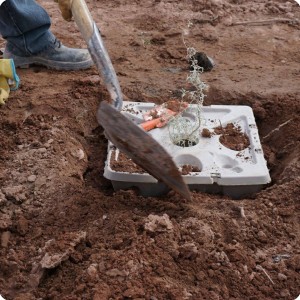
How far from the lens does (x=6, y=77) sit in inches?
136

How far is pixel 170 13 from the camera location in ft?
15.3

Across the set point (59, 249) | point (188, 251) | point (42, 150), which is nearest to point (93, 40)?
point (42, 150)

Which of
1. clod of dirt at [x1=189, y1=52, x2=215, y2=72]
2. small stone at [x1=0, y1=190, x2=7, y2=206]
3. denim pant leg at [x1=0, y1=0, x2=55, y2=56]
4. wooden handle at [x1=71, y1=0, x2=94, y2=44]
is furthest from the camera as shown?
clod of dirt at [x1=189, y1=52, x2=215, y2=72]

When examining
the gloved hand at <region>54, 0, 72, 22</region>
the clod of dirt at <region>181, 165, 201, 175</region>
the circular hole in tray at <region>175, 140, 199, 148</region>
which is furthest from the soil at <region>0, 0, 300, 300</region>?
the gloved hand at <region>54, 0, 72, 22</region>

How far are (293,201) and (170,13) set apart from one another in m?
2.48

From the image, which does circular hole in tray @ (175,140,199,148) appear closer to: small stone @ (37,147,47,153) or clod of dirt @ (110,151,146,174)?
clod of dirt @ (110,151,146,174)

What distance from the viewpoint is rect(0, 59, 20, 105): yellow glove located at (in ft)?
11.2

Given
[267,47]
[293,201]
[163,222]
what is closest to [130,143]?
[163,222]

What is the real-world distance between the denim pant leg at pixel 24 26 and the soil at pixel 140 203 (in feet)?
0.64

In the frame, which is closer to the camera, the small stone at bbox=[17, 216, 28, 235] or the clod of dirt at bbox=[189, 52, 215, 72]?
the small stone at bbox=[17, 216, 28, 235]

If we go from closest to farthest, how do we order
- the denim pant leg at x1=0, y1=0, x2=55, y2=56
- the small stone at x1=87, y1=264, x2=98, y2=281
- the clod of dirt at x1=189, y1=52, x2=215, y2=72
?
the small stone at x1=87, y1=264, x2=98, y2=281, the denim pant leg at x1=0, y1=0, x2=55, y2=56, the clod of dirt at x1=189, y1=52, x2=215, y2=72

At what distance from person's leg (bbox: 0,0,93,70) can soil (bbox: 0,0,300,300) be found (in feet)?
0.32

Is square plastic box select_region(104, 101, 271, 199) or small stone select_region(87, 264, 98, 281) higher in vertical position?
small stone select_region(87, 264, 98, 281)

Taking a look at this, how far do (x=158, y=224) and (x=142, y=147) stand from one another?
1.15 ft
